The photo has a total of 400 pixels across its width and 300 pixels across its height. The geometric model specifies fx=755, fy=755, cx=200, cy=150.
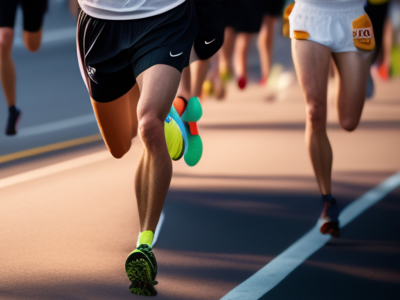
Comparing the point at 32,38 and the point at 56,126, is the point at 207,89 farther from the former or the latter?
the point at 32,38

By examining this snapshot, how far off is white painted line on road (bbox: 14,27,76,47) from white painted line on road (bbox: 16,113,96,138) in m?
8.18

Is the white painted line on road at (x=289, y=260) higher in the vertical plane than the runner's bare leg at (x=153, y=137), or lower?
lower

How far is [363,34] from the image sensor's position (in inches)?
189

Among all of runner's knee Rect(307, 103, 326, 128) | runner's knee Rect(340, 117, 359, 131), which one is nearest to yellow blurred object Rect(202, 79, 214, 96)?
runner's knee Rect(340, 117, 359, 131)

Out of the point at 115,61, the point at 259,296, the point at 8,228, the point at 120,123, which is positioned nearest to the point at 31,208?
the point at 8,228

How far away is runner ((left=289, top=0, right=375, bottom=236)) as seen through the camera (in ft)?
15.6

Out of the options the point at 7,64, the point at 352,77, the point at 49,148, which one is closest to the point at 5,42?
the point at 7,64

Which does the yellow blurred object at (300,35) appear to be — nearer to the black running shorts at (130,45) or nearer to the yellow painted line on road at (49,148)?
the black running shorts at (130,45)

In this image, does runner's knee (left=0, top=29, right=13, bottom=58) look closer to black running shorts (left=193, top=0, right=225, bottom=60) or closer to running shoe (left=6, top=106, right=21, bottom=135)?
running shoe (left=6, top=106, right=21, bottom=135)

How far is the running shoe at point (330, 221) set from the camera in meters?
4.76


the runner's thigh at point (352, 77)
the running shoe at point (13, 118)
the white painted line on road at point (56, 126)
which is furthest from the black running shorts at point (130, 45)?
the white painted line on road at point (56, 126)

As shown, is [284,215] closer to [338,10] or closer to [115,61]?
[338,10]

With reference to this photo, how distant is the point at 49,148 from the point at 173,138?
8.93ft

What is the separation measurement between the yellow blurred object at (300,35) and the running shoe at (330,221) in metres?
1.06
